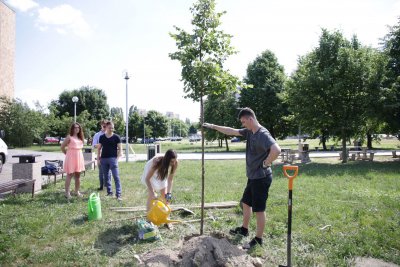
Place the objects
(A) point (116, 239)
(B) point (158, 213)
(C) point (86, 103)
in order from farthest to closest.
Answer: (C) point (86, 103) < (B) point (158, 213) < (A) point (116, 239)

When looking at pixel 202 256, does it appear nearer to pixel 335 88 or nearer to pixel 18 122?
pixel 335 88

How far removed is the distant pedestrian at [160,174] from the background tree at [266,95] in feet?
88.7

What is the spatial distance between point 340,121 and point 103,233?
1702 cm

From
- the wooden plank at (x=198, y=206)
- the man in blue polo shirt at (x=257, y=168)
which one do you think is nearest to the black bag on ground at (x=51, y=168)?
the wooden plank at (x=198, y=206)

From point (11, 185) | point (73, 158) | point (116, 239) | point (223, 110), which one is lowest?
point (116, 239)

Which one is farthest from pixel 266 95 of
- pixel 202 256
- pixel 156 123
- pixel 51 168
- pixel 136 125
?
pixel 156 123

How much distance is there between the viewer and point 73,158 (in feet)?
26.7

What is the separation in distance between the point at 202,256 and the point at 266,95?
99.0 feet

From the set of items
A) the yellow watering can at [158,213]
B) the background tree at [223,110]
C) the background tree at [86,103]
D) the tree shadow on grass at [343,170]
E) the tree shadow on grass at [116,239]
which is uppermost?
the background tree at [86,103]

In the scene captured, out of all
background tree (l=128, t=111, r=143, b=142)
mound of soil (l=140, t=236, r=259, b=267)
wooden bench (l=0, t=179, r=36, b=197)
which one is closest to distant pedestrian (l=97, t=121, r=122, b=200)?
wooden bench (l=0, t=179, r=36, b=197)

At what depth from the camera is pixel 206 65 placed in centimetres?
503

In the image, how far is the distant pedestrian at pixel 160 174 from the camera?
5.68 meters

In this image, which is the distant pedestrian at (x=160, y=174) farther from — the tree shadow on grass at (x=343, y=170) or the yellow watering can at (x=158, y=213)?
the tree shadow on grass at (x=343, y=170)

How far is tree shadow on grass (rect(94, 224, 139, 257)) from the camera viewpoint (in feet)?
15.4
